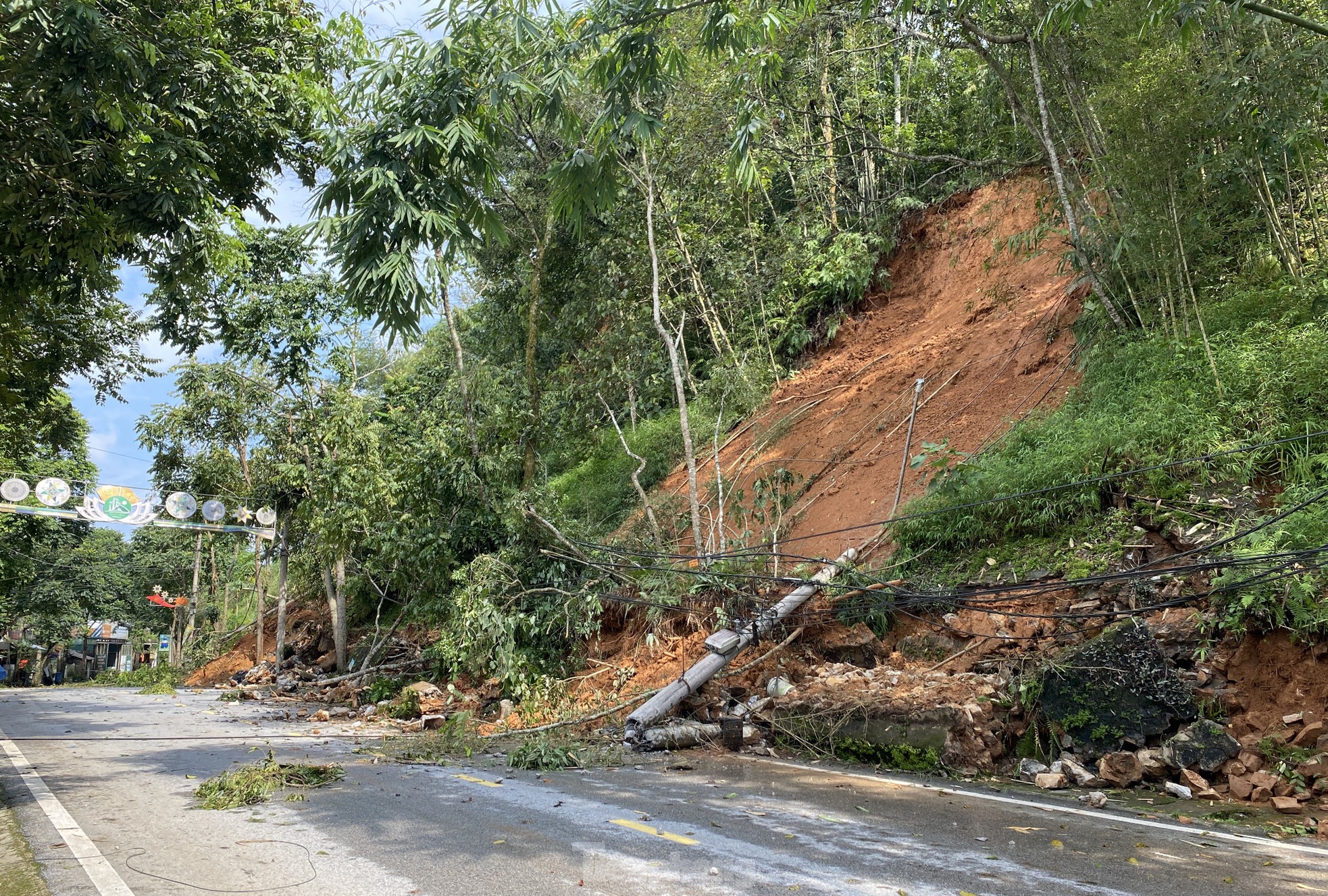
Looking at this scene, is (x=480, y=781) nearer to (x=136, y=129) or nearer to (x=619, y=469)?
(x=136, y=129)

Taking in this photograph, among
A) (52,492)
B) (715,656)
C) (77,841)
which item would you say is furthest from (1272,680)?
(52,492)

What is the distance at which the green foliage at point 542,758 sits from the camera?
27.1 feet

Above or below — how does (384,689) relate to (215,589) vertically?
below

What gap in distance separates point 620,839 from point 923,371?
38.9 ft

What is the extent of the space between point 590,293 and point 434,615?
697cm

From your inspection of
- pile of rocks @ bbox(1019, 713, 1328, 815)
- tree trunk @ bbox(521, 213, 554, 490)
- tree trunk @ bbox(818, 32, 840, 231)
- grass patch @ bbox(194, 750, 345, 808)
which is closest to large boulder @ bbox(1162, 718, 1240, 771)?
pile of rocks @ bbox(1019, 713, 1328, 815)

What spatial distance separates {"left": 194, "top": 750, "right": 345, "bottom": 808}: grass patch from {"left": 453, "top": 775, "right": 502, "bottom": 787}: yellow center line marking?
1.08 m

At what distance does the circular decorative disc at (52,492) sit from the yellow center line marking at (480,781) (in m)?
16.8

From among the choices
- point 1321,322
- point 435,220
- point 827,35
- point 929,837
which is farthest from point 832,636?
point 827,35

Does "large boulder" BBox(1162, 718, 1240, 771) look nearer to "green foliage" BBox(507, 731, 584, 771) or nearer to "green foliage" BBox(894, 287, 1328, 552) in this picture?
"green foliage" BBox(894, 287, 1328, 552)

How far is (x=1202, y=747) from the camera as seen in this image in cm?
634

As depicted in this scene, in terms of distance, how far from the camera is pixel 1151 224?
9.25 meters

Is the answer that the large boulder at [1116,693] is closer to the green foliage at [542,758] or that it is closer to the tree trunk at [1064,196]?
the green foliage at [542,758]

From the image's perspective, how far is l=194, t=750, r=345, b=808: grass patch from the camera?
21.1 feet
